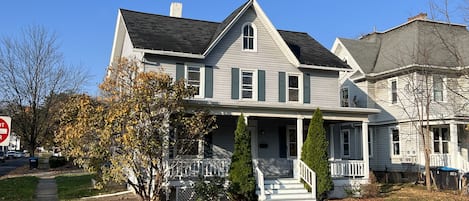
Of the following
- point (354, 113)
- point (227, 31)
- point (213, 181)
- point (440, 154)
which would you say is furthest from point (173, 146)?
point (440, 154)

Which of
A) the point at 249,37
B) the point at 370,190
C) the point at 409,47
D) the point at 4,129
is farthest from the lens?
the point at 409,47

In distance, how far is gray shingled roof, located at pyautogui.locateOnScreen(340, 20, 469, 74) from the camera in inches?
956

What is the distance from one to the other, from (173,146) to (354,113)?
27.5 ft

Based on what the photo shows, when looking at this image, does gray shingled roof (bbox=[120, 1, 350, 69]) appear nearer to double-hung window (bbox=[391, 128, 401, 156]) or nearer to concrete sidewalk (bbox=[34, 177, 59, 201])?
double-hung window (bbox=[391, 128, 401, 156])

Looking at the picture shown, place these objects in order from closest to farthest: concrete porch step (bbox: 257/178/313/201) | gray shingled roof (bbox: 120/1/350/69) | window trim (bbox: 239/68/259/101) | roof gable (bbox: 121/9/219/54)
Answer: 1. concrete porch step (bbox: 257/178/313/201)
2. roof gable (bbox: 121/9/219/54)
3. gray shingled roof (bbox: 120/1/350/69)
4. window trim (bbox: 239/68/259/101)

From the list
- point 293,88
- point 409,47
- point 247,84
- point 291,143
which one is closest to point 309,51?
point 293,88

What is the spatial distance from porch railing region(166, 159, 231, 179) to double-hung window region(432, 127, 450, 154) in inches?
513

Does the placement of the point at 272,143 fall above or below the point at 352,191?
above

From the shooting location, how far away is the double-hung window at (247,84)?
1972 cm

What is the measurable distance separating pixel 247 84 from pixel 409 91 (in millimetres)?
9291

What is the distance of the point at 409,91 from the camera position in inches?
930

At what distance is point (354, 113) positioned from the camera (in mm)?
18969

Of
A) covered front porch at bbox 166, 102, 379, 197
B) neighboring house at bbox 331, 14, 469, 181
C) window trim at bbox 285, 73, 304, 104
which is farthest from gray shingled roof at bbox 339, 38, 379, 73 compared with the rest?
window trim at bbox 285, 73, 304, 104

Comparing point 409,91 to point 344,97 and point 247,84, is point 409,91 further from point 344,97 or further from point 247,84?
point 247,84
